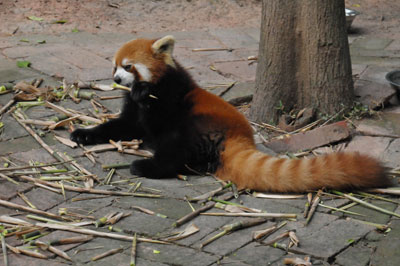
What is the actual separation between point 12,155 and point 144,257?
1598 mm

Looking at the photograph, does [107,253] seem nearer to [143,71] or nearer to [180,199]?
[180,199]

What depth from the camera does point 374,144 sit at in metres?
4.30

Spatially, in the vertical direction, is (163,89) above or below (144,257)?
above

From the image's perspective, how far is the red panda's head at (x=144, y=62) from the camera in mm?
4148

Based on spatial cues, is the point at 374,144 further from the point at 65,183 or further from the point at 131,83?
the point at 65,183

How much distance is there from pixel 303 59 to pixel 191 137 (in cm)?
133

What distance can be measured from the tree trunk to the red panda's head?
0.89 meters

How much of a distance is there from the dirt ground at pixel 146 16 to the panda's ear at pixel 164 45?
279 centimetres

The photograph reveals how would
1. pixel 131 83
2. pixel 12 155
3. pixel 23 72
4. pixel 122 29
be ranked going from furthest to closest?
pixel 122 29 → pixel 23 72 → pixel 131 83 → pixel 12 155

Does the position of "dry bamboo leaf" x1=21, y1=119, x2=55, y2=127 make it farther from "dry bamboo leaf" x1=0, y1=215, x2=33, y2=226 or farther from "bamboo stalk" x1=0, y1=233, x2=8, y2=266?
"bamboo stalk" x1=0, y1=233, x2=8, y2=266

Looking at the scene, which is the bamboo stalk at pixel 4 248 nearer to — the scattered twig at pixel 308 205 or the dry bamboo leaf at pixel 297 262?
the dry bamboo leaf at pixel 297 262

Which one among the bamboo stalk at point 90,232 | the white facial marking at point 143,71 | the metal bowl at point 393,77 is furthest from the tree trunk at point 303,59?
the bamboo stalk at point 90,232

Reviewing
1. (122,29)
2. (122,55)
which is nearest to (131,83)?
(122,55)

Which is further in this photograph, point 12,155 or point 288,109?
point 288,109
